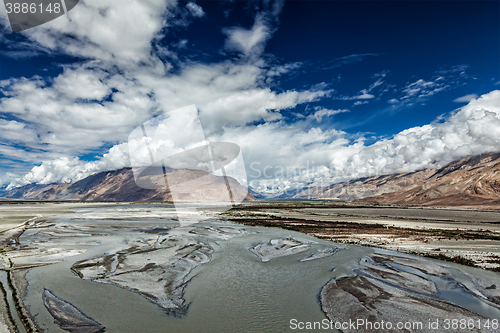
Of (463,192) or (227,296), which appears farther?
(463,192)

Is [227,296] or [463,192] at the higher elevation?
[227,296]

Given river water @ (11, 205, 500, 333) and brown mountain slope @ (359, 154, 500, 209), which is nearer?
river water @ (11, 205, 500, 333)

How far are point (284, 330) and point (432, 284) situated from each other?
415 inches

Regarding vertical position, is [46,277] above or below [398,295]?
above

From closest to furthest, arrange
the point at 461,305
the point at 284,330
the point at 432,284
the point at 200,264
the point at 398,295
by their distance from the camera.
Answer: the point at 284,330 < the point at 461,305 < the point at 398,295 < the point at 432,284 < the point at 200,264

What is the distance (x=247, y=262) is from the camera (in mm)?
18984

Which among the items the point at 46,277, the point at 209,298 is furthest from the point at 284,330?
the point at 46,277

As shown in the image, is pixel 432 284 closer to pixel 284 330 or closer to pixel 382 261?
pixel 382 261

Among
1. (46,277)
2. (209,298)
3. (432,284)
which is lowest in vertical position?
(432,284)

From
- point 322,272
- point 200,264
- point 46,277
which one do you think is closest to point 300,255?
point 322,272

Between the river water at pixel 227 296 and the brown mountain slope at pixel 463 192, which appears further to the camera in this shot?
the brown mountain slope at pixel 463 192

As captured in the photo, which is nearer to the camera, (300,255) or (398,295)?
(398,295)

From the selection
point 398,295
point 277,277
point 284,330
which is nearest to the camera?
point 284,330

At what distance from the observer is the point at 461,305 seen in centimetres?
1132
